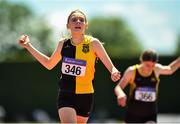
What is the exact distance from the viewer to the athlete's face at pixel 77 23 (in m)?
7.11

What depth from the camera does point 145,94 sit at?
9008mm

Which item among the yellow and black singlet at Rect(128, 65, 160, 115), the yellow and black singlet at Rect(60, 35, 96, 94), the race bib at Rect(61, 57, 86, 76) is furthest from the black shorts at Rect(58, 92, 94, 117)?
the yellow and black singlet at Rect(128, 65, 160, 115)

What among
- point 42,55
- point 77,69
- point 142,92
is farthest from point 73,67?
point 142,92

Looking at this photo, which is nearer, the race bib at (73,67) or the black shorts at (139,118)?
the race bib at (73,67)

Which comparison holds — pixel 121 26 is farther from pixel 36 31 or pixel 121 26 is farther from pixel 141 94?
pixel 141 94

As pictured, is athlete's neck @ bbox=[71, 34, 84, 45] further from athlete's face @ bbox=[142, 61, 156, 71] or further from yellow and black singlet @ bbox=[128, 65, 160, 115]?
yellow and black singlet @ bbox=[128, 65, 160, 115]

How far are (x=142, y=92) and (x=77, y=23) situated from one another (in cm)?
232

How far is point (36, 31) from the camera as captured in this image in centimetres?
7238

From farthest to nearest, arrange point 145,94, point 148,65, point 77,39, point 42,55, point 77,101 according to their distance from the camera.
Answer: point 145,94, point 148,65, point 42,55, point 77,39, point 77,101

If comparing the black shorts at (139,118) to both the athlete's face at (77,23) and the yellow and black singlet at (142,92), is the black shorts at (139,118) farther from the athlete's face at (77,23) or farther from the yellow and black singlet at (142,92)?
the athlete's face at (77,23)

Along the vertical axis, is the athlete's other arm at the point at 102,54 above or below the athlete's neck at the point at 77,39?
below

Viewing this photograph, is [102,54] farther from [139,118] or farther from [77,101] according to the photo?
[139,118]

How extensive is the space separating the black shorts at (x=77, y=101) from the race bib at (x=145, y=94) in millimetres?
2022

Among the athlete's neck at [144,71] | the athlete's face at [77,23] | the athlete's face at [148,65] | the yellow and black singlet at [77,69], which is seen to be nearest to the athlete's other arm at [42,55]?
the yellow and black singlet at [77,69]
